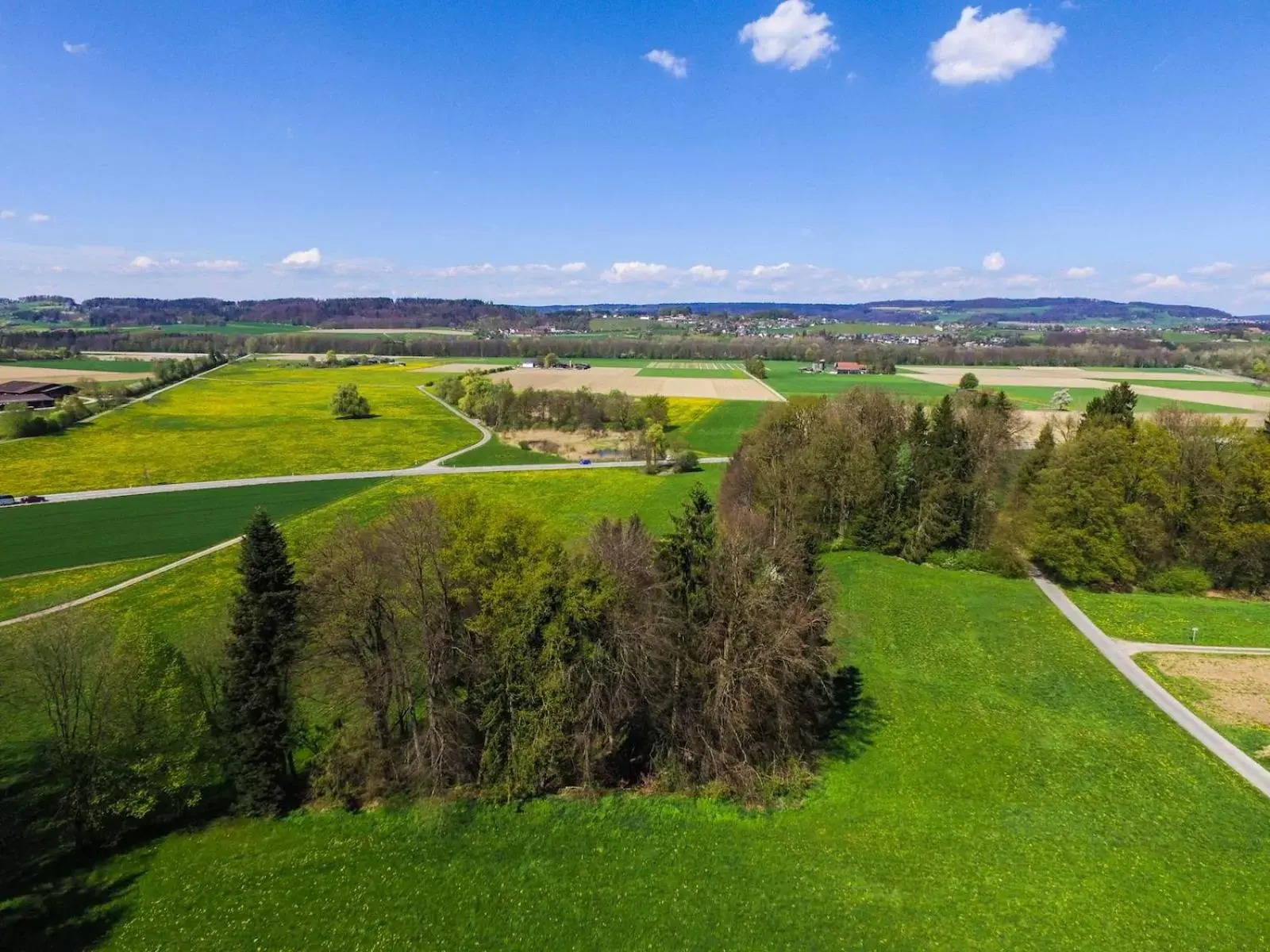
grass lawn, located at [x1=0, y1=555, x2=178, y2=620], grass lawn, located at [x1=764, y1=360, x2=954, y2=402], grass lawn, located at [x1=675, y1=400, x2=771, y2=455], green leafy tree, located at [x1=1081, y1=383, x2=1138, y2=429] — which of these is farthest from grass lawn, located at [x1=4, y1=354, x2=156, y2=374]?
green leafy tree, located at [x1=1081, y1=383, x2=1138, y2=429]

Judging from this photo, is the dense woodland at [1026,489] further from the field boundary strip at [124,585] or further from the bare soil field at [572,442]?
the field boundary strip at [124,585]

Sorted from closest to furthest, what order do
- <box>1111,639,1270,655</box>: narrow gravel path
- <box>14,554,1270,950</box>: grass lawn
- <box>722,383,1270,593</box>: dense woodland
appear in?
<box>14,554,1270,950</box>: grass lawn, <box>1111,639,1270,655</box>: narrow gravel path, <box>722,383,1270,593</box>: dense woodland

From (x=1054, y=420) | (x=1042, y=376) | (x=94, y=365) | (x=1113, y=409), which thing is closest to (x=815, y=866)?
(x=1113, y=409)

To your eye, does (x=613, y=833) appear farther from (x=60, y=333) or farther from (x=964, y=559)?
(x=60, y=333)

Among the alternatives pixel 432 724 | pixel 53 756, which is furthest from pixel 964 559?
pixel 53 756

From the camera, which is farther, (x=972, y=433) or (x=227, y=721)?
(x=972, y=433)

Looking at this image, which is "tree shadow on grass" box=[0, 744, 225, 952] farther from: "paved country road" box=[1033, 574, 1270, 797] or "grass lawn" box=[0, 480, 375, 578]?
"paved country road" box=[1033, 574, 1270, 797]

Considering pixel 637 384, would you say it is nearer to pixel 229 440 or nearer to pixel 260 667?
pixel 229 440

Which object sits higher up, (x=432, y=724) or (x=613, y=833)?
(x=432, y=724)
